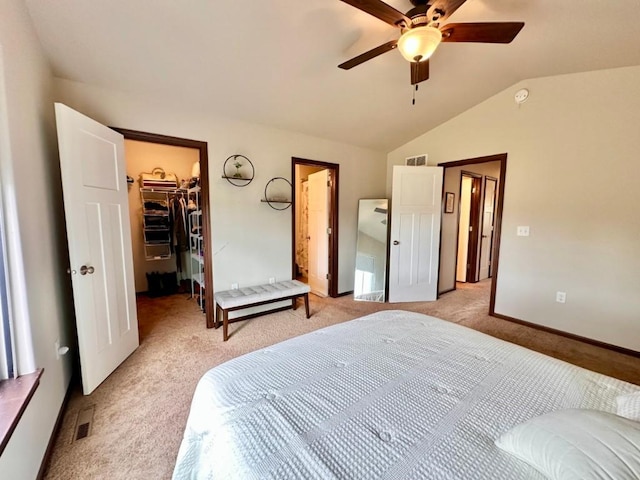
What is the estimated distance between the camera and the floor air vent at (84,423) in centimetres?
159

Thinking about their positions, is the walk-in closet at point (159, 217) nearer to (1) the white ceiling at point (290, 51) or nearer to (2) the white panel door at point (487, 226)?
(1) the white ceiling at point (290, 51)

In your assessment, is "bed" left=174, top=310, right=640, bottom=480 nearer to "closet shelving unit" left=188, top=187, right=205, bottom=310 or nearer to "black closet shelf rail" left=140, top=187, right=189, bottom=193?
"closet shelving unit" left=188, top=187, right=205, bottom=310

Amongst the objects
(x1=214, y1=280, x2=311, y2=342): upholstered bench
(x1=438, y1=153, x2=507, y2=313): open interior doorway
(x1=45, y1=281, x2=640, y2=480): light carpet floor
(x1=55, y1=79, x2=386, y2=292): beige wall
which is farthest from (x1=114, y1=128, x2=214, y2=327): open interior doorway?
(x1=438, y1=153, x2=507, y2=313): open interior doorway

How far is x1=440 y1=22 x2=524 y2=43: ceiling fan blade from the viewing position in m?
1.50

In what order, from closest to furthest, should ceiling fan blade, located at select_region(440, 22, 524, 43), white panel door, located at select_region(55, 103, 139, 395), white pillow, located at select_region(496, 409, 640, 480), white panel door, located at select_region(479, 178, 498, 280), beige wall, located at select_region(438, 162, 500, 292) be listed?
white pillow, located at select_region(496, 409, 640, 480) → ceiling fan blade, located at select_region(440, 22, 524, 43) → white panel door, located at select_region(55, 103, 139, 395) → beige wall, located at select_region(438, 162, 500, 292) → white panel door, located at select_region(479, 178, 498, 280)

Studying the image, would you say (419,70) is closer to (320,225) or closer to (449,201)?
(320,225)

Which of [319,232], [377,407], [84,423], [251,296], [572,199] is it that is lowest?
[84,423]

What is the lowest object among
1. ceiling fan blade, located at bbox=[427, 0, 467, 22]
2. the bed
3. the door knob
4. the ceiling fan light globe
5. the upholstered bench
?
the upholstered bench

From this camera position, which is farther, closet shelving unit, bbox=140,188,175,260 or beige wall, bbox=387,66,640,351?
closet shelving unit, bbox=140,188,175,260

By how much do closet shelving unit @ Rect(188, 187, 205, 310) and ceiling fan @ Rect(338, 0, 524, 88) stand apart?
2575mm

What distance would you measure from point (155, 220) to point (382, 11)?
4135mm

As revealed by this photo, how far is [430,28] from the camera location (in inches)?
61.5

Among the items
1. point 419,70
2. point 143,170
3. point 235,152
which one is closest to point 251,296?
point 235,152

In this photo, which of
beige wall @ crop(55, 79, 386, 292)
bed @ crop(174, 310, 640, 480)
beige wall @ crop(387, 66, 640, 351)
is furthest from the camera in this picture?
beige wall @ crop(387, 66, 640, 351)
